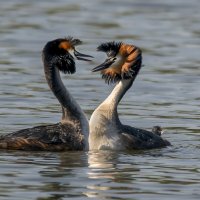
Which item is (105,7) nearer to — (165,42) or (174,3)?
(174,3)

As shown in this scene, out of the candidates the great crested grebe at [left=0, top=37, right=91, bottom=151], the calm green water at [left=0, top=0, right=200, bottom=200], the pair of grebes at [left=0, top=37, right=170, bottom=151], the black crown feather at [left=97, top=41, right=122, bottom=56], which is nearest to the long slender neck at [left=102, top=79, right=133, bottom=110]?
the pair of grebes at [left=0, top=37, right=170, bottom=151]

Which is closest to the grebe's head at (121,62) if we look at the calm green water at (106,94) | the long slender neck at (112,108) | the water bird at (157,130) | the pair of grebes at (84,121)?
the pair of grebes at (84,121)

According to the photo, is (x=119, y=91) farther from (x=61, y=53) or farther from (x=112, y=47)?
(x=61, y=53)

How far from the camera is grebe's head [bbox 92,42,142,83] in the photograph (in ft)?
57.2

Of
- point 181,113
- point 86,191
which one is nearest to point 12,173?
point 86,191

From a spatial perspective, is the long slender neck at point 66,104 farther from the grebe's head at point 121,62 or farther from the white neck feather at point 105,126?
the grebe's head at point 121,62

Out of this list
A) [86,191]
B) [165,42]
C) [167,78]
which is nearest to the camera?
[86,191]

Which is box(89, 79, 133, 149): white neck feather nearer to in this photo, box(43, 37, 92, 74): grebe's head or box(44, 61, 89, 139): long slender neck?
box(44, 61, 89, 139): long slender neck

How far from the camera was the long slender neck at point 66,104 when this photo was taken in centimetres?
1711

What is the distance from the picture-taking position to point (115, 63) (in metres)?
→ 17.4

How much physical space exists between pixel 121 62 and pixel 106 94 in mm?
4772

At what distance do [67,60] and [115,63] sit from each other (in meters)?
0.68

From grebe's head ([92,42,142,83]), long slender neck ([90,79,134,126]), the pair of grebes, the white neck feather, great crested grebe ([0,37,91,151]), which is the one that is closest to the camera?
great crested grebe ([0,37,91,151])

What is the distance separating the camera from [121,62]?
17.5m
